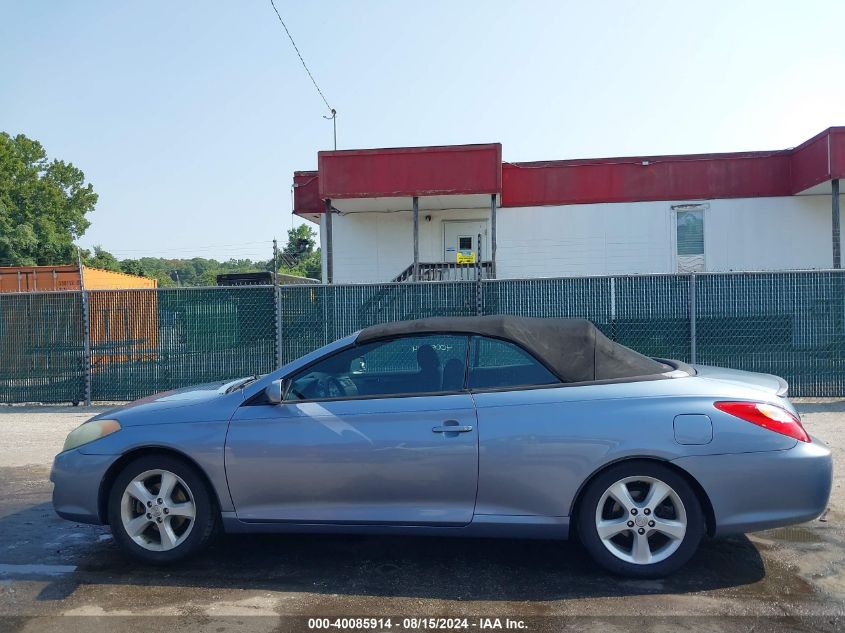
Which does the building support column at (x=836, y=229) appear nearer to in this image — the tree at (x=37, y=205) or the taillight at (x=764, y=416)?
the taillight at (x=764, y=416)

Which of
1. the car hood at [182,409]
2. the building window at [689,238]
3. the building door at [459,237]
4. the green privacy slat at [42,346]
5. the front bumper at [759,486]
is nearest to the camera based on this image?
the front bumper at [759,486]

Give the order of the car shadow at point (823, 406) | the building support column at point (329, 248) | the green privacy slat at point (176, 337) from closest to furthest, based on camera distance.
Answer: the car shadow at point (823, 406), the green privacy slat at point (176, 337), the building support column at point (329, 248)

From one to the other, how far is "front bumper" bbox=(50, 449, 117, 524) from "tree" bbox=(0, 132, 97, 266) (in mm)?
38307

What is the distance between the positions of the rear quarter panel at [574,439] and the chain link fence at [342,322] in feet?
19.6

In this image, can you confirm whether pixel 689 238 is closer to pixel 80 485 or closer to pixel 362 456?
pixel 362 456

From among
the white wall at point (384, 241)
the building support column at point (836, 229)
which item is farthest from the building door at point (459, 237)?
the building support column at point (836, 229)

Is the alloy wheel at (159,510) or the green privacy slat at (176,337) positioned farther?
the green privacy slat at (176,337)

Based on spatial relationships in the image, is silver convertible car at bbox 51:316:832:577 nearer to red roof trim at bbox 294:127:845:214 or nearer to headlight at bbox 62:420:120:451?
headlight at bbox 62:420:120:451

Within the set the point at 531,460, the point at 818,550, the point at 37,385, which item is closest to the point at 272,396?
the point at 531,460

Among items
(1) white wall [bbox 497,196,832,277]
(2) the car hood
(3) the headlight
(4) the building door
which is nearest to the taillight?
(2) the car hood

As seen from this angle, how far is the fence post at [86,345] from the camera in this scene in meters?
11.1

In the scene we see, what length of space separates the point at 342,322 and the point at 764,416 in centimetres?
713

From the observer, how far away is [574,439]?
426cm

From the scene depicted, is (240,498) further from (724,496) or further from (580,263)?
(580,263)
